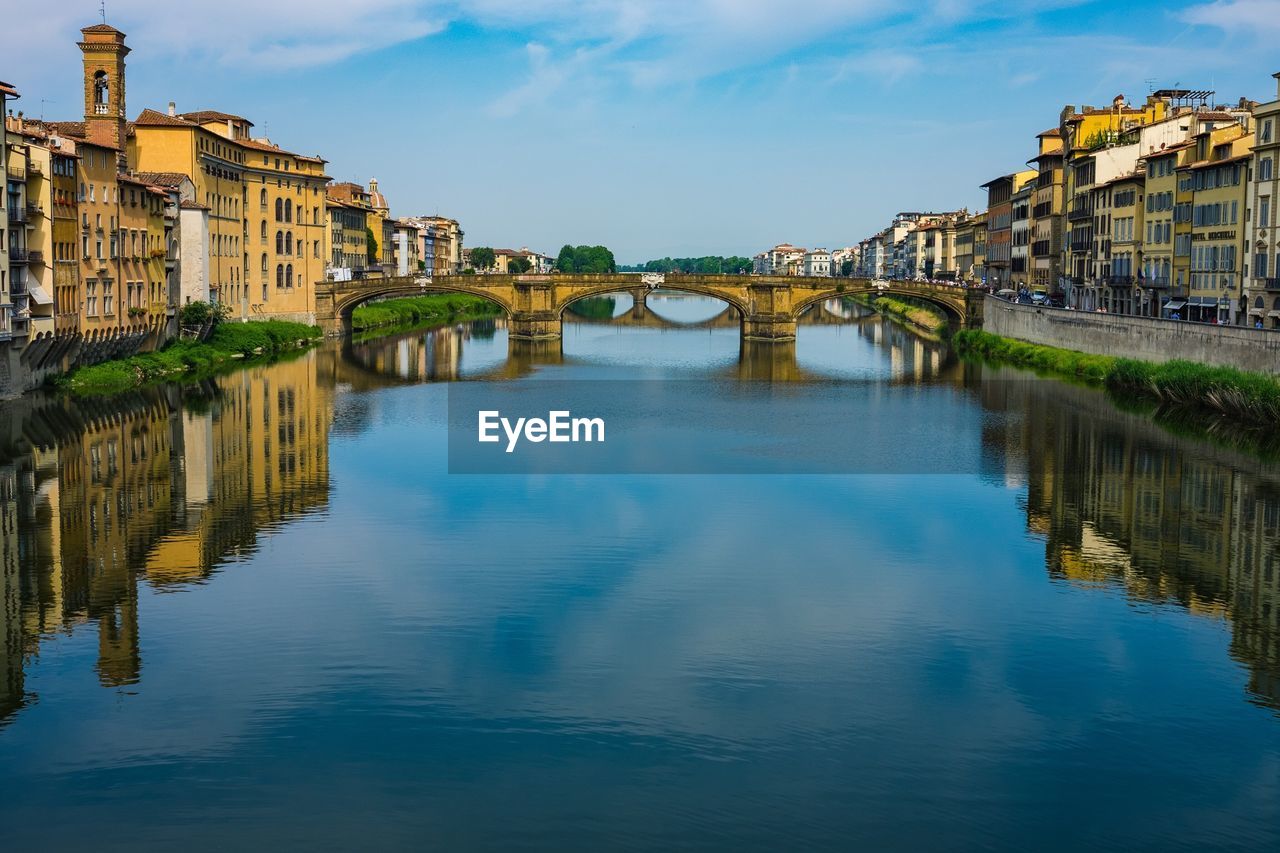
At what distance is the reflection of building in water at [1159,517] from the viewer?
79.2ft

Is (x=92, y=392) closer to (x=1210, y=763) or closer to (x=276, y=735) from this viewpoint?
(x=276, y=735)

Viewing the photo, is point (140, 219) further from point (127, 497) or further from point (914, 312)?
point (914, 312)

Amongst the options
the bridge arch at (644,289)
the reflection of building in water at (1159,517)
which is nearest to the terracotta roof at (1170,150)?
the reflection of building in water at (1159,517)

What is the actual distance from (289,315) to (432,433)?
45.0 m

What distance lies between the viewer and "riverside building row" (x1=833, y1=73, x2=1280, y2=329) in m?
53.3

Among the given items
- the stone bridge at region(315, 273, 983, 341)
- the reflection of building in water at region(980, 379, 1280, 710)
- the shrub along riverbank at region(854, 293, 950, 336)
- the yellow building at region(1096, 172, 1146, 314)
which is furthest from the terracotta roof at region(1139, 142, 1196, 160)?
the shrub along riverbank at region(854, 293, 950, 336)

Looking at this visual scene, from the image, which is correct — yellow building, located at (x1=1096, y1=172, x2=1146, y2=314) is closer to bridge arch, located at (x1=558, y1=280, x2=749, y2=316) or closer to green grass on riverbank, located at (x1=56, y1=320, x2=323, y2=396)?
bridge arch, located at (x1=558, y1=280, x2=749, y2=316)

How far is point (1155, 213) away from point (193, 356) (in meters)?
43.2

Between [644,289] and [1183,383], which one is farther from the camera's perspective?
[644,289]

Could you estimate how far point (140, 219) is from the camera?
60.8 m

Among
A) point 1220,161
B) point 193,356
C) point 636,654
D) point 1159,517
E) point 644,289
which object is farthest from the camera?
Answer: point 644,289

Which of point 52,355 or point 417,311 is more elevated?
point 417,311

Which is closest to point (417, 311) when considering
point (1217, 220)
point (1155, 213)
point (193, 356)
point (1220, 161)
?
point (193, 356)

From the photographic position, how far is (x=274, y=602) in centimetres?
2348
